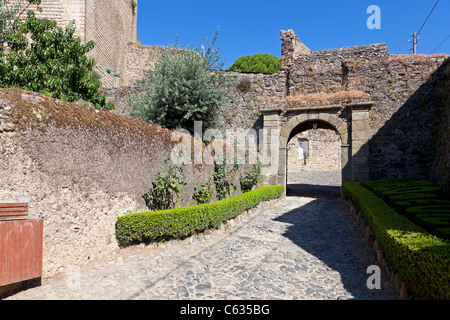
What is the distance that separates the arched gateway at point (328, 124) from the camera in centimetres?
1066

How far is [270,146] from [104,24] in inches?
519

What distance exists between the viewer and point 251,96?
1304 cm

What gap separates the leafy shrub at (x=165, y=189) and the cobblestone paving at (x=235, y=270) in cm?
96

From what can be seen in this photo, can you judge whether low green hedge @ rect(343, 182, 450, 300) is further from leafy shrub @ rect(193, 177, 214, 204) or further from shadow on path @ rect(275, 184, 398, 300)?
leafy shrub @ rect(193, 177, 214, 204)

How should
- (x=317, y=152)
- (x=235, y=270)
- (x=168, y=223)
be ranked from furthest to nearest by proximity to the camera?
(x=317, y=152)
(x=168, y=223)
(x=235, y=270)

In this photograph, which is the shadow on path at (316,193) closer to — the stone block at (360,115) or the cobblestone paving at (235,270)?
the stone block at (360,115)

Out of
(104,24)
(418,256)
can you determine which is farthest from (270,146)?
(104,24)

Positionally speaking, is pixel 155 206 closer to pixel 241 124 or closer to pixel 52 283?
pixel 52 283

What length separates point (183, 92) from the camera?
7.55 m

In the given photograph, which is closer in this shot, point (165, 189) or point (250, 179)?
point (165, 189)

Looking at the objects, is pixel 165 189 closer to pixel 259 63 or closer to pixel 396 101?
pixel 396 101

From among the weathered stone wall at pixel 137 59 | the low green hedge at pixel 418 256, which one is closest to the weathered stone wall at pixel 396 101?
the low green hedge at pixel 418 256

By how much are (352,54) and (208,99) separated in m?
8.06
